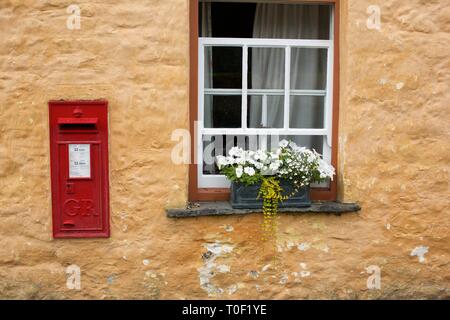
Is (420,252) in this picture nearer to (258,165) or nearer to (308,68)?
(258,165)

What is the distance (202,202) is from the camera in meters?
4.30

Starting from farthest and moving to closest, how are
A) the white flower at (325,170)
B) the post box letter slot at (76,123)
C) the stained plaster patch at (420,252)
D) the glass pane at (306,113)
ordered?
the glass pane at (306,113), the stained plaster patch at (420,252), the white flower at (325,170), the post box letter slot at (76,123)

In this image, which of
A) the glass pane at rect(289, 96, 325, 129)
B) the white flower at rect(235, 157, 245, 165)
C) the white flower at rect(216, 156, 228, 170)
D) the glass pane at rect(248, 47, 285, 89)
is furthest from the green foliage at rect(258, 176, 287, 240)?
the glass pane at rect(248, 47, 285, 89)

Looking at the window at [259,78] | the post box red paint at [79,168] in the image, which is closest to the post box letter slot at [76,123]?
the post box red paint at [79,168]

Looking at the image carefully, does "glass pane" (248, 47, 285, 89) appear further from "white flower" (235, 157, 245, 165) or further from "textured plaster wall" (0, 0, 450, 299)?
"white flower" (235, 157, 245, 165)

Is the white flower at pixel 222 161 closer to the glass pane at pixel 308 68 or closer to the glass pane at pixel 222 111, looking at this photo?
the glass pane at pixel 222 111

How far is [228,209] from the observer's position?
4113 millimetres

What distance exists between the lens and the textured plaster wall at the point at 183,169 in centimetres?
399

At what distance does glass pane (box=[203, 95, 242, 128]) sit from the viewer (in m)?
4.43

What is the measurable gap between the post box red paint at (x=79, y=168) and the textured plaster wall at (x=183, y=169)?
0.23 feet

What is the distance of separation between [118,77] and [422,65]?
8.41 ft

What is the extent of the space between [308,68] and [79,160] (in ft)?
7.22

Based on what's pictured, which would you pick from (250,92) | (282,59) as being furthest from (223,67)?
(282,59)

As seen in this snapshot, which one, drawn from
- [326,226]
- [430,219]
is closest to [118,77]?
[326,226]
